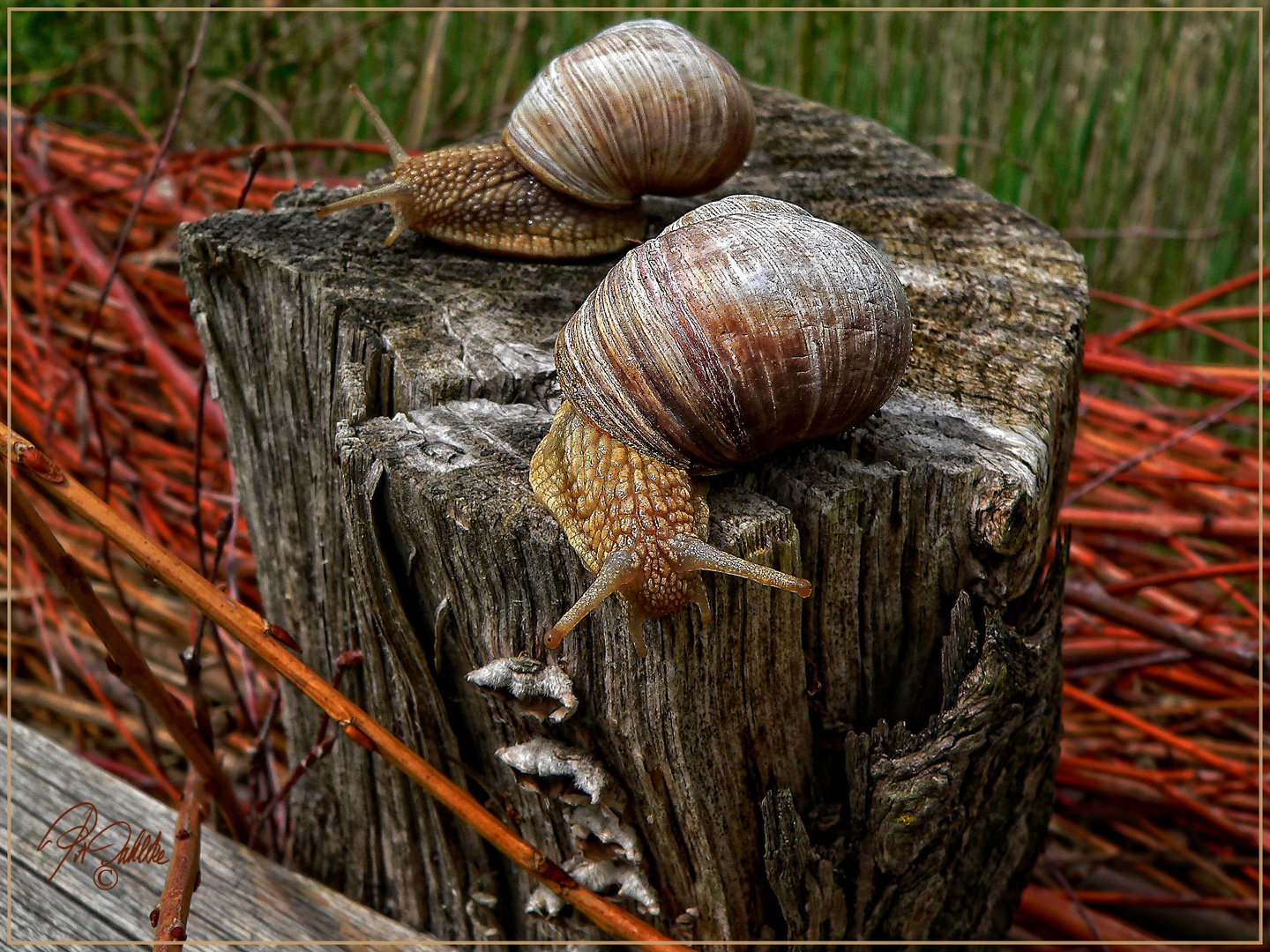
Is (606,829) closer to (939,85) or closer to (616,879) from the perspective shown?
(616,879)

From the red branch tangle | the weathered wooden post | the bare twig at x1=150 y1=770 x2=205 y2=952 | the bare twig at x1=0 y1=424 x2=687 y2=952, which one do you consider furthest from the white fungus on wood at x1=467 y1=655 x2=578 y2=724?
the red branch tangle

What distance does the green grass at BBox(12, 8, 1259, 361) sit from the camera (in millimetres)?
3590

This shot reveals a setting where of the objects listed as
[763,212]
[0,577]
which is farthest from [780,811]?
[0,577]

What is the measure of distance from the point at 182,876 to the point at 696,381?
88 cm

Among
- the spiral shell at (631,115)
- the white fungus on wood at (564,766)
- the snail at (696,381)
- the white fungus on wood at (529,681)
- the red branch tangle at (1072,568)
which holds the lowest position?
the red branch tangle at (1072,568)

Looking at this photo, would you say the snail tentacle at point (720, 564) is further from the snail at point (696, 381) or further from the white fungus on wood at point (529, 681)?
the white fungus on wood at point (529, 681)

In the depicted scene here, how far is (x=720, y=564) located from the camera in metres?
1.07

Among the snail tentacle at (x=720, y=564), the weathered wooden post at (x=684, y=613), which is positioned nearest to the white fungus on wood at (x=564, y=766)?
the weathered wooden post at (x=684, y=613)

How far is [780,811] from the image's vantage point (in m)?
1.26

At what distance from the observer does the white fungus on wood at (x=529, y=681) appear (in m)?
1.16

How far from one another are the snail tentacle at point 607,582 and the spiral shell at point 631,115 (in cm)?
79

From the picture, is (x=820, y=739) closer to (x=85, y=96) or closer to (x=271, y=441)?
(x=271, y=441)

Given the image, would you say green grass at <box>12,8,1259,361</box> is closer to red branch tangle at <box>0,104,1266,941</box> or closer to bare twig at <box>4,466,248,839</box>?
red branch tangle at <box>0,104,1266,941</box>

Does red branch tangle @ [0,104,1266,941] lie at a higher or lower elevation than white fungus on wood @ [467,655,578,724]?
lower
